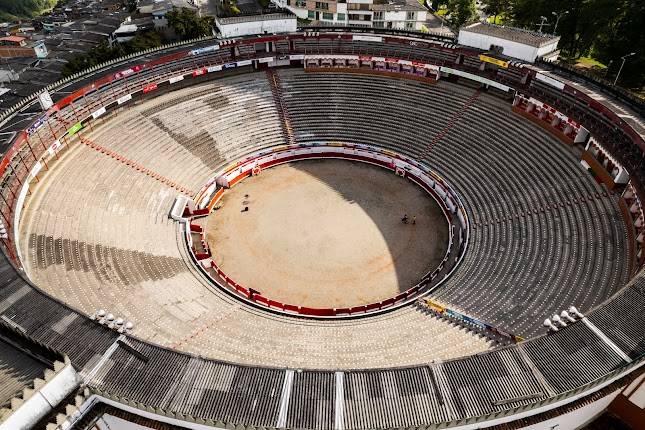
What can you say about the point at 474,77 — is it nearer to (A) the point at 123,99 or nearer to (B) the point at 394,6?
(B) the point at 394,6

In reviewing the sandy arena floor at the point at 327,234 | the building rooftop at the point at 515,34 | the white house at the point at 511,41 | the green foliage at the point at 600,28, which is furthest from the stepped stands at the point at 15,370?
the green foliage at the point at 600,28

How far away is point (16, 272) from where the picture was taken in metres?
31.3

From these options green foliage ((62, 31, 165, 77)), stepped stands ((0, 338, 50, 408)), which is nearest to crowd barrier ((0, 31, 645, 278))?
stepped stands ((0, 338, 50, 408))

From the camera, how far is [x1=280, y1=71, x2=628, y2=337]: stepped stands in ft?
122

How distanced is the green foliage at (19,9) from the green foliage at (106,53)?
126 m

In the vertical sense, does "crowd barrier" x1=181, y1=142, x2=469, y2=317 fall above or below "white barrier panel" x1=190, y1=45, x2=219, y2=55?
below

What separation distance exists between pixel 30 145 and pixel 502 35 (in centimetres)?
5860

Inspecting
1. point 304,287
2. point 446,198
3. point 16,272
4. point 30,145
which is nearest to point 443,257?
point 446,198

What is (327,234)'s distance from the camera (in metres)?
50.2

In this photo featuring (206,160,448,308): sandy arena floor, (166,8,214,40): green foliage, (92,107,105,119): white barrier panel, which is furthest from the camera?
(166,8,214,40): green foliage

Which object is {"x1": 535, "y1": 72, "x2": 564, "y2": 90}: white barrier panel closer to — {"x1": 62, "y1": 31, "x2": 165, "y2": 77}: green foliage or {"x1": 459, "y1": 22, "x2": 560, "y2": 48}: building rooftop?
{"x1": 459, "y1": 22, "x2": 560, "y2": 48}: building rooftop

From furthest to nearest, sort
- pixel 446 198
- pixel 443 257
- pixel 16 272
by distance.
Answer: pixel 446 198 < pixel 443 257 < pixel 16 272

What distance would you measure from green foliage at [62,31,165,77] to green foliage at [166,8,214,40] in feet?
16.3

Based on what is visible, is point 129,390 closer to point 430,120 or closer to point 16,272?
point 16,272
